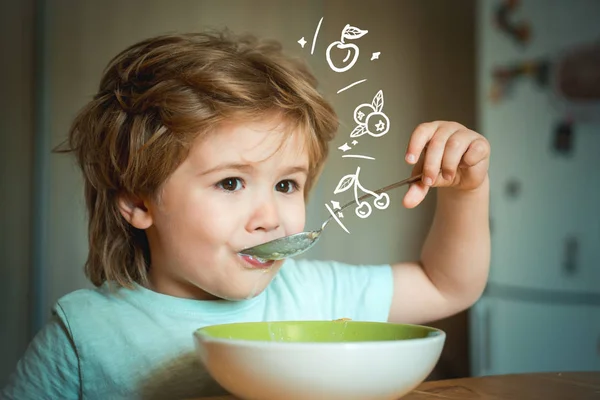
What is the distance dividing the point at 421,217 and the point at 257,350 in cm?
167

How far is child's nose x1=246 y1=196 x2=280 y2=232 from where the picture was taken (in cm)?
77

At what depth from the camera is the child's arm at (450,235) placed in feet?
2.42

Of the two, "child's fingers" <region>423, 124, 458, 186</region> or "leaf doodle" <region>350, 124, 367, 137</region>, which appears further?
"leaf doodle" <region>350, 124, 367, 137</region>

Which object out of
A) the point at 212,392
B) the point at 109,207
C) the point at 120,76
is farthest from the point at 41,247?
the point at 212,392

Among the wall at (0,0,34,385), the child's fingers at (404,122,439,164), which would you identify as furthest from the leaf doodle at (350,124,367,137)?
the wall at (0,0,34,385)

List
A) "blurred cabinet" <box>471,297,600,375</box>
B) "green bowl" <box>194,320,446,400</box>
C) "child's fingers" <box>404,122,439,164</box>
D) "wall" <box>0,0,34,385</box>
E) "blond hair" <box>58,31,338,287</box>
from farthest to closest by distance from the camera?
1. "blurred cabinet" <box>471,297,600,375</box>
2. "wall" <box>0,0,34,385</box>
3. "blond hair" <box>58,31,338,287</box>
4. "child's fingers" <box>404,122,439,164</box>
5. "green bowl" <box>194,320,446,400</box>

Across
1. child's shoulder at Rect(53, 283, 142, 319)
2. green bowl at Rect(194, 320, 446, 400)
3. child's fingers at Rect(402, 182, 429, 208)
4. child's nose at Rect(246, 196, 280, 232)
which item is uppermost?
child's fingers at Rect(402, 182, 429, 208)

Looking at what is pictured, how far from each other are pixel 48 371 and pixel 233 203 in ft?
1.04

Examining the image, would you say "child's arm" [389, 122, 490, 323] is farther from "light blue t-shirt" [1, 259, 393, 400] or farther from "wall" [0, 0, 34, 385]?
"wall" [0, 0, 34, 385]

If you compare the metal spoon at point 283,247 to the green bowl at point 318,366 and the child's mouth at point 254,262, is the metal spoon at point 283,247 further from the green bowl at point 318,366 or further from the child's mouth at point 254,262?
the green bowl at point 318,366

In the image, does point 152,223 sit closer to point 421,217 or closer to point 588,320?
point 421,217

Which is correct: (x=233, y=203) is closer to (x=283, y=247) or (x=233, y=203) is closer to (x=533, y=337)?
(x=283, y=247)

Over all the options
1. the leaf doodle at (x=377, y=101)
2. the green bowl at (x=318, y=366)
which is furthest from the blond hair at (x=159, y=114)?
the green bowl at (x=318, y=366)

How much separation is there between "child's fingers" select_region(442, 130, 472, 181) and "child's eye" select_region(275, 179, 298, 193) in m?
0.19
